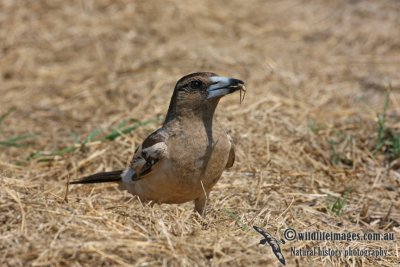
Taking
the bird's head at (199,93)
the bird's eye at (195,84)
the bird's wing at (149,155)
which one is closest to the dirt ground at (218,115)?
the bird's wing at (149,155)

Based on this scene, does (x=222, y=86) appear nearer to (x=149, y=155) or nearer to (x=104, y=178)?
(x=149, y=155)

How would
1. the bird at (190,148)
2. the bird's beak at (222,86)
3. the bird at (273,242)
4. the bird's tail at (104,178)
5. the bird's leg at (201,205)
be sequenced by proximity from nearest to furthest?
the bird at (273,242) → the bird's beak at (222,86) → the bird at (190,148) → the bird's leg at (201,205) → the bird's tail at (104,178)

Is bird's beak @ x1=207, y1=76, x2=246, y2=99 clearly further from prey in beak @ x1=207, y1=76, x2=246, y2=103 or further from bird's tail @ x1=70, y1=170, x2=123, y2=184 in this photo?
bird's tail @ x1=70, y1=170, x2=123, y2=184

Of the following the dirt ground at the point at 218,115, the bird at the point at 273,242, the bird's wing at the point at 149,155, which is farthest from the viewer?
the bird's wing at the point at 149,155

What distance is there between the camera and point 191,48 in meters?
10.7

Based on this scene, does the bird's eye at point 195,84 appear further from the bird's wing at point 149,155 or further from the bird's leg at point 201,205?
the bird's leg at point 201,205

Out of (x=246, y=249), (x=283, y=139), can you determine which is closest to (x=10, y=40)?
(x=283, y=139)

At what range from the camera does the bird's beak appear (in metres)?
5.53

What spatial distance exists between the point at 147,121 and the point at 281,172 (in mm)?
1592

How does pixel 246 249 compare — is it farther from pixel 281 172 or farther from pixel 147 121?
pixel 147 121

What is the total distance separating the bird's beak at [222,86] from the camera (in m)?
5.53

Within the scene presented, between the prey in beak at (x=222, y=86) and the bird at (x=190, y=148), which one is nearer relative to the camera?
the prey in beak at (x=222, y=86)

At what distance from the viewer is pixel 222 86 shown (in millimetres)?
5668

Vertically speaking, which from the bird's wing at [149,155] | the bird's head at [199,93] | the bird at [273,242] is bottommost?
the bird at [273,242]
